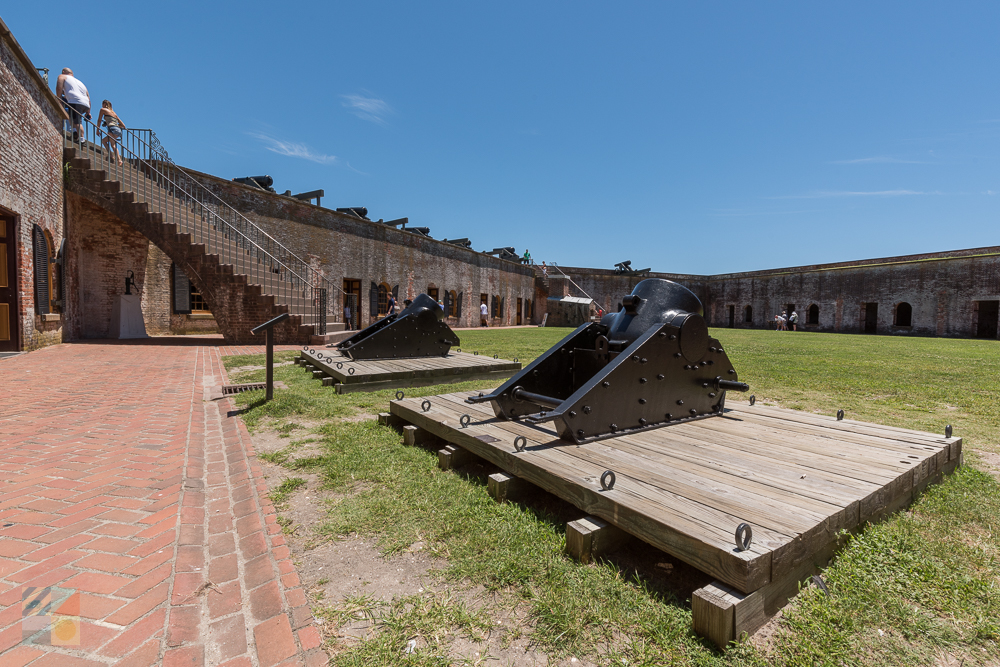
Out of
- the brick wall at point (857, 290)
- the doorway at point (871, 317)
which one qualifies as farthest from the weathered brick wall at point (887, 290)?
the doorway at point (871, 317)

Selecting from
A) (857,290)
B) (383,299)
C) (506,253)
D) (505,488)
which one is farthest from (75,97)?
(857,290)

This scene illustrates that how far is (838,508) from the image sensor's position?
1775mm

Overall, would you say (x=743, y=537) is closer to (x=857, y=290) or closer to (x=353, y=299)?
(x=353, y=299)

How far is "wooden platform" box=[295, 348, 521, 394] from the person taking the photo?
5.69 m

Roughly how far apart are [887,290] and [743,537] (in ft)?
116

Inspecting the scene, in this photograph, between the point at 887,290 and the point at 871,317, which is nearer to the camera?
the point at 887,290

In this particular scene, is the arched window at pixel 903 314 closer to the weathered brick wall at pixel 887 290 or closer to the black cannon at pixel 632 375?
the weathered brick wall at pixel 887 290

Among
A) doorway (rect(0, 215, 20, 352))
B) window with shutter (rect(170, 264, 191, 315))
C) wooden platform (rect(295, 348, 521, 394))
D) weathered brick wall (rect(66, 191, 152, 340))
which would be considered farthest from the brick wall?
doorway (rect(0, 215, 20, 352))

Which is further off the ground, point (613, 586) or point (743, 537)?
point (743, 537)

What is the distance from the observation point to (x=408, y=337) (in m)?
7.35

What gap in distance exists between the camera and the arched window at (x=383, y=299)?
2050cm

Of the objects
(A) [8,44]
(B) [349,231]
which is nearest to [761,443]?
(A) [8,44]

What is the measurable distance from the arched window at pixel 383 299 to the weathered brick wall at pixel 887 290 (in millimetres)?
28791

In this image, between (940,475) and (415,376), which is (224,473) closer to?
(415,376)
